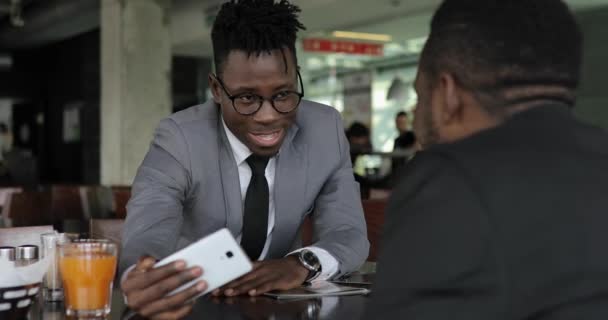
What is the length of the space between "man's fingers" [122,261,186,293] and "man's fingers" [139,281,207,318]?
0.03 metres

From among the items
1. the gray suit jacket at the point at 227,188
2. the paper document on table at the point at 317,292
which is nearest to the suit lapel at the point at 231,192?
the gray suit jacket at the point at 227,188

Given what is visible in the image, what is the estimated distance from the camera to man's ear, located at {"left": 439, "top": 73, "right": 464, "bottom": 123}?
873mm

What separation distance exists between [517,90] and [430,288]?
264 mm

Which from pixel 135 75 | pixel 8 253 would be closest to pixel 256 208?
pixel 8 253

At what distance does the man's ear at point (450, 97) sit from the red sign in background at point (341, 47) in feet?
33.1

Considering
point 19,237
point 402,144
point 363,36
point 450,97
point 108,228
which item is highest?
point 363,36

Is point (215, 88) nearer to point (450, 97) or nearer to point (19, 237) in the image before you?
point (19, 237)

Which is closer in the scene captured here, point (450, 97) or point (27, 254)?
point (450, 97)

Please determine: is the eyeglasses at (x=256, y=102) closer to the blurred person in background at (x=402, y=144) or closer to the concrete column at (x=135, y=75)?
the blurred person in background at (x=402, y=144)

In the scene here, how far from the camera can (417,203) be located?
2.43 ft

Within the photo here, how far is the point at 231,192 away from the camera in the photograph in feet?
5.77

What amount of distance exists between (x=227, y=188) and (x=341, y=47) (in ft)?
32.2

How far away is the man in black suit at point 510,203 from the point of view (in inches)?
27.8

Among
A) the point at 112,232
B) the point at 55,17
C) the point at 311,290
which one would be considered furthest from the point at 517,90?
the point at 55,17
